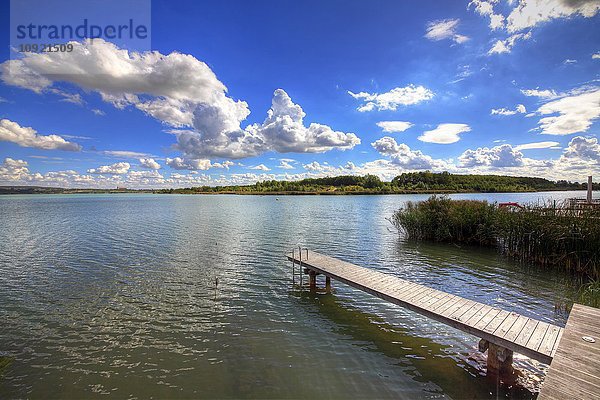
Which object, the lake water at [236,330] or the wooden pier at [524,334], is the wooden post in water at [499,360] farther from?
the lake water at [236,330]

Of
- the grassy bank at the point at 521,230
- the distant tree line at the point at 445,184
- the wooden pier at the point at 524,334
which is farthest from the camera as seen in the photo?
the distant tree line at the point at 445,184

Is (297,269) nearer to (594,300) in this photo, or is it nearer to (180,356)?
(180,356)

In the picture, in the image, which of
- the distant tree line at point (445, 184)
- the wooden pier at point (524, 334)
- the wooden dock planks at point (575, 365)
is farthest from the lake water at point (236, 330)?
the distant tree line at point (445, 184)

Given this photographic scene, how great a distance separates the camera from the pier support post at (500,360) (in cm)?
650

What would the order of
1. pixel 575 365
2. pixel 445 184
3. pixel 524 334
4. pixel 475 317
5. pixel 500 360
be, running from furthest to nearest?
pixel 445 184 → pixel 475 317 → pixel 500 360 → pixel 524 334 → pixel 575 365

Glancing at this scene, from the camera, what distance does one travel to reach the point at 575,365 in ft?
16.2

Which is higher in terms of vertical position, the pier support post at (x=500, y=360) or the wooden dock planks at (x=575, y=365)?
the wooden dock planks at (x=575, y=365)

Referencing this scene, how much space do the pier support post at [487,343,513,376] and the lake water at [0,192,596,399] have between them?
0.29m

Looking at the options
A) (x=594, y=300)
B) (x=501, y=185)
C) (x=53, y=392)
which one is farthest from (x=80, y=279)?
(x=501, y=185)

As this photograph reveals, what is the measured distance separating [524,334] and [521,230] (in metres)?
13.1

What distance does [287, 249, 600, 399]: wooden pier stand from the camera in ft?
15.2

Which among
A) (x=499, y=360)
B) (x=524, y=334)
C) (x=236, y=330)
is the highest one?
(x=524, y=334)

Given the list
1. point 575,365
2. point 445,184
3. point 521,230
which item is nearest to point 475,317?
point 575,365

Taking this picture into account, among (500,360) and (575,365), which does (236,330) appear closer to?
A: (500,360)
